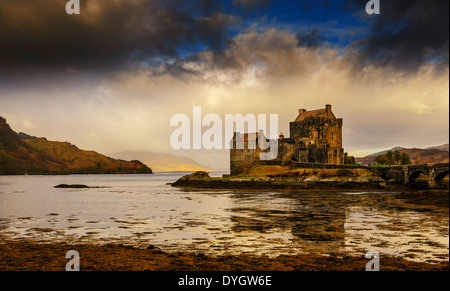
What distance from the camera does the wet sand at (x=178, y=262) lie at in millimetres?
11086

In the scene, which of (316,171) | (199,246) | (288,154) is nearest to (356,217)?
(199,246)

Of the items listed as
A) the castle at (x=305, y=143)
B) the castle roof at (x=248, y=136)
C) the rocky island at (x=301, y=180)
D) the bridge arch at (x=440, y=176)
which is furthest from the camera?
the castle roof at (x=248, y=136)

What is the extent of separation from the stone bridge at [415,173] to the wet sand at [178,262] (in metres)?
53.1

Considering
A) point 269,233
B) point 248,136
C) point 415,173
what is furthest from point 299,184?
point 269,233

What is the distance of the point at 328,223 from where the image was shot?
23.0 metres

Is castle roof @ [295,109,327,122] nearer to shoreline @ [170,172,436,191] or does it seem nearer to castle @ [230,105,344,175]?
castle @ [230,105,344,175]

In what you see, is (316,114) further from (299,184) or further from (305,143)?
(299,184)

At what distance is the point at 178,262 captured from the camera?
12031 millimetres

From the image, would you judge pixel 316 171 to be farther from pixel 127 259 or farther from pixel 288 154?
pixel 127 259

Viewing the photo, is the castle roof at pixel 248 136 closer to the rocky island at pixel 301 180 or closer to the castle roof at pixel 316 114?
the rocky island at pixel 301 180

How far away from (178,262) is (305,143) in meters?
74.0

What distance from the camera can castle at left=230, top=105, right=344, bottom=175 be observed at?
8062 cm

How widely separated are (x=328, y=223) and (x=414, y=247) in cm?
844

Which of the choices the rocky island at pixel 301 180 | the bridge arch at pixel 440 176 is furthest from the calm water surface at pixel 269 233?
the rocky island at pixel 301 180
